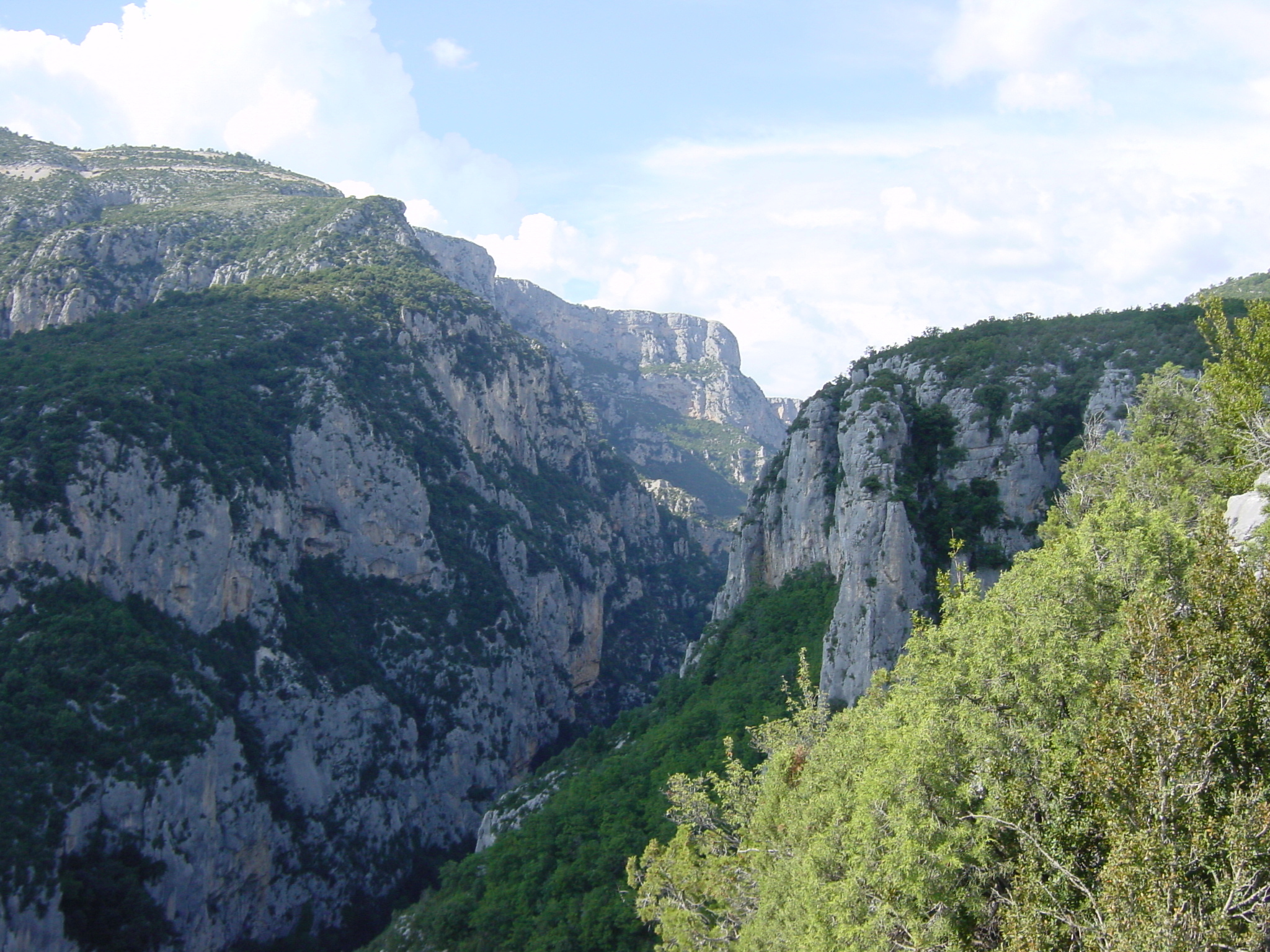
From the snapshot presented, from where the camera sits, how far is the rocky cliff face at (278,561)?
5494cm

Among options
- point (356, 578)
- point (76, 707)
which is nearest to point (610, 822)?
point (76, 707)

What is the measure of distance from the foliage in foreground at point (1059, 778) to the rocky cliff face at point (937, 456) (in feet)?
65.8

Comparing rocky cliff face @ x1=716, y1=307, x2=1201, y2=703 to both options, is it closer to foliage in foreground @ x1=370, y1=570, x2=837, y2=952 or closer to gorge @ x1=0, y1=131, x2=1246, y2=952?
gorge @ x1=0, y1=131, x2=1246, y2=952

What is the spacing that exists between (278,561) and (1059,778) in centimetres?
7109

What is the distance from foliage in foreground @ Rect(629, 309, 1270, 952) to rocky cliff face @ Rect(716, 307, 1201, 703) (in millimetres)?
20049

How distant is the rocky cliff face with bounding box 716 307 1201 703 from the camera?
145 ft

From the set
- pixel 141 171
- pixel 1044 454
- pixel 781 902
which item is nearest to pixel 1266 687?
pixel 781 902

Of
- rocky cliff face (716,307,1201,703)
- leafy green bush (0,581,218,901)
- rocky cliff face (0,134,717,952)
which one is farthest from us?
rocky cliff face (0,134,717,952)

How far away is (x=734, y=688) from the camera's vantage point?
52.4 metres

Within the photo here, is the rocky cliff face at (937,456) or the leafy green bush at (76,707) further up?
the rocky cliff face at (937,456)

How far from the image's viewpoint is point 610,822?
151ft

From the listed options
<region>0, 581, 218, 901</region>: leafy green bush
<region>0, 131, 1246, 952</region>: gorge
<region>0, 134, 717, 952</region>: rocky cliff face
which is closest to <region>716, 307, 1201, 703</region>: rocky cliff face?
<region>0, 131, 1246, 952</region>: gorge

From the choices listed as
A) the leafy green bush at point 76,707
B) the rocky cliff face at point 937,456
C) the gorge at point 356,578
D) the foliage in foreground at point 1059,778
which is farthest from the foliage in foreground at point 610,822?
the foliage in foreground at point 1059,778

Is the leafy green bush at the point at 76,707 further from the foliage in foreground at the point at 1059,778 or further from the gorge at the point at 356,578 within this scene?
the foliage in foreground at the point at 1059,778
